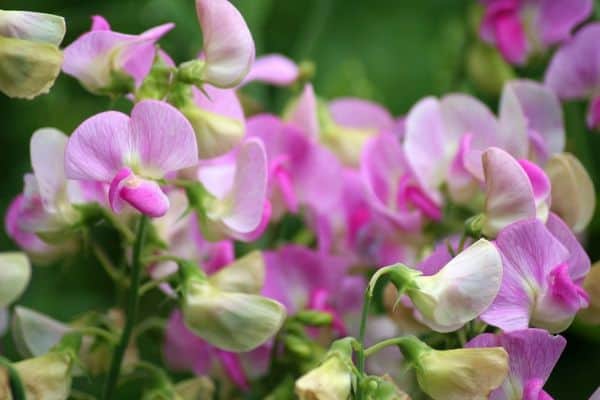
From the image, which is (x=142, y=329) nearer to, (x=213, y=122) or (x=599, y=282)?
(x=213, y=122)

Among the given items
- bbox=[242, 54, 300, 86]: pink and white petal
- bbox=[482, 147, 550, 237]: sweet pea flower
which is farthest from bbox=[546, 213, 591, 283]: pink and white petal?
bbox=[242, 54, 300, 86]: pink and white petal

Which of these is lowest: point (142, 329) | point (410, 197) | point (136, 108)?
point (142, 329)

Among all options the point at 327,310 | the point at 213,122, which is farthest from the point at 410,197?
the point at 213,122

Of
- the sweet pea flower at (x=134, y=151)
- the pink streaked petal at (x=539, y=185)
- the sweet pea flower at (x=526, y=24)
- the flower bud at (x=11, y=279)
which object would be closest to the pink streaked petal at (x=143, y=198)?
the sweet pea flower at (x=134, y=151)

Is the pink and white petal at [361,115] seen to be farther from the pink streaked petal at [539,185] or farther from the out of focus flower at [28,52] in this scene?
the out of focus flower at [28,52]

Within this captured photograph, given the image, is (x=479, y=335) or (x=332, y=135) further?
(x=332, y=135)

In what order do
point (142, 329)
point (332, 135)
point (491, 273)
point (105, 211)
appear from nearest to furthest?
point (491, 273) < point (105, 211) < point (142, 329) < point (332, 135)

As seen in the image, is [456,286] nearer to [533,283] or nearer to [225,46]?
[533,283]
